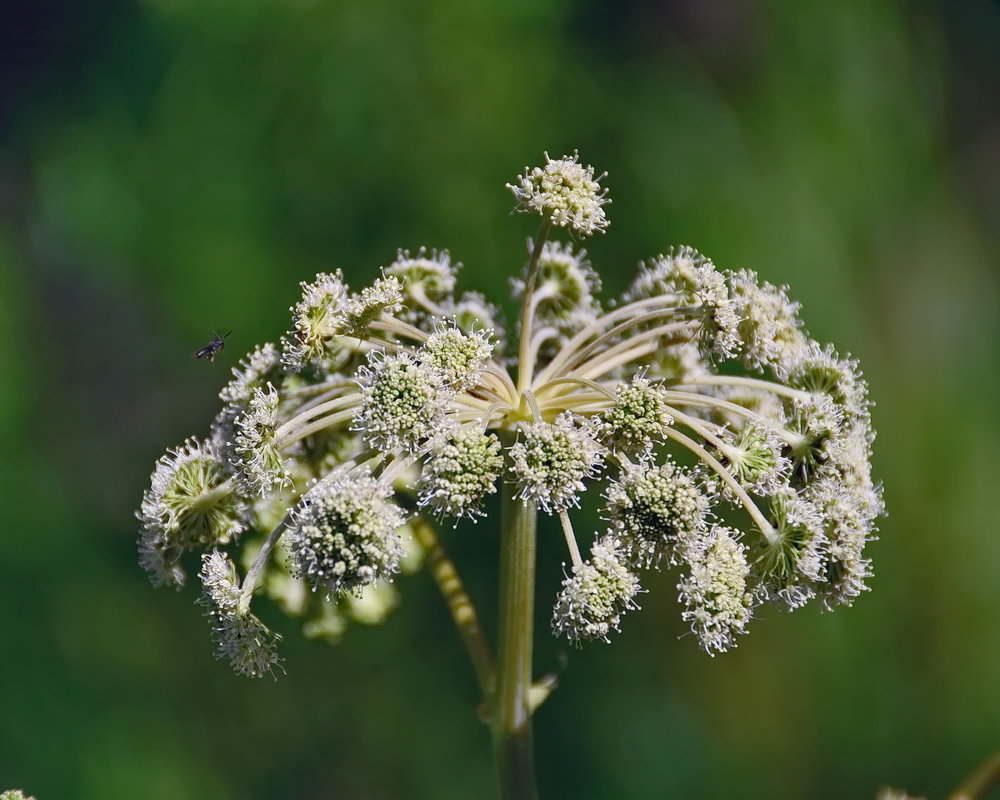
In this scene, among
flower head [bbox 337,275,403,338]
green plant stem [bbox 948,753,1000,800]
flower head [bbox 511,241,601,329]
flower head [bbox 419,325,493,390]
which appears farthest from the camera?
flower head [bbox 511,241,601,329]

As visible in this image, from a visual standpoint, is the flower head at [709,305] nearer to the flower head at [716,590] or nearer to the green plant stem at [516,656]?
the flower head at [716,590]

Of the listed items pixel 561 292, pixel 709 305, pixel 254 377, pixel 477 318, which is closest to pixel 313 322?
pixel 254 377

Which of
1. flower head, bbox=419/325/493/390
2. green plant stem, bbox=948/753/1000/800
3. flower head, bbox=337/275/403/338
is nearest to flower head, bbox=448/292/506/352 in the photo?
flower head, bbox=337/275/403/338

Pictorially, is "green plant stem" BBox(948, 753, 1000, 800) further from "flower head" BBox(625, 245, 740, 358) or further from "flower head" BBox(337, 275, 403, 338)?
"flower head" BBox(337, 275, 403, 338)

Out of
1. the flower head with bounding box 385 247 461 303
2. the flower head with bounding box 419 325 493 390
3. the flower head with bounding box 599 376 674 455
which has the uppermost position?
the flower head with bounding box 385 247 461 303

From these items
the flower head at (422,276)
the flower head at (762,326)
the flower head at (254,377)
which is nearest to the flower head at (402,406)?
the flower head at (254,377)

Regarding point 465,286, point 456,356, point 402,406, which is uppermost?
point 465,286

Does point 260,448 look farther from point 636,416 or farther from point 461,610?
point 636,416

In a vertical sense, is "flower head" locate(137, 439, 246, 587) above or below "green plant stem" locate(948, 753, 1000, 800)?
above
